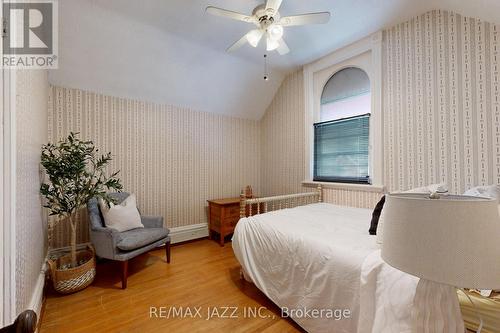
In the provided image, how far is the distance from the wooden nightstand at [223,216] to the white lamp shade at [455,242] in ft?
9.05

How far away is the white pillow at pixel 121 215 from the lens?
7.78 feet

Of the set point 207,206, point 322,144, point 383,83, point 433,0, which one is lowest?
point 207,206

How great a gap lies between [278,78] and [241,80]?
0.69 meters

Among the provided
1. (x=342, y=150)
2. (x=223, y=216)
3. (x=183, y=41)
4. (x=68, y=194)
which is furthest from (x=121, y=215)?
(x=342, y=150)

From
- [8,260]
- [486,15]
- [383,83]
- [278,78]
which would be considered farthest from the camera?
[278,78]

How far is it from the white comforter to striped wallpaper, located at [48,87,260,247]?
63.5 inches

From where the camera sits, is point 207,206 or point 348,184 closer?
Result: point 348,184

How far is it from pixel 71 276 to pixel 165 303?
0.93 metres

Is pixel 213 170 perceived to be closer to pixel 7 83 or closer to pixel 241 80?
pixel 241 80

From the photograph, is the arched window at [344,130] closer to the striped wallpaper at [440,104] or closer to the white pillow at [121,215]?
the striped wallpaper at [440,104]

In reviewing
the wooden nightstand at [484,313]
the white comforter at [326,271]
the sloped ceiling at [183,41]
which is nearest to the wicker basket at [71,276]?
the white comforter at [326,271]

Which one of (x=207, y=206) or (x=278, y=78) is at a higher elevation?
(x=278, y=78)

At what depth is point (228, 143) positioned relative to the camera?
12.7ft

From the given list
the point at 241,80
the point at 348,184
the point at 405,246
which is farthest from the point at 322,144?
the point at 405,246
